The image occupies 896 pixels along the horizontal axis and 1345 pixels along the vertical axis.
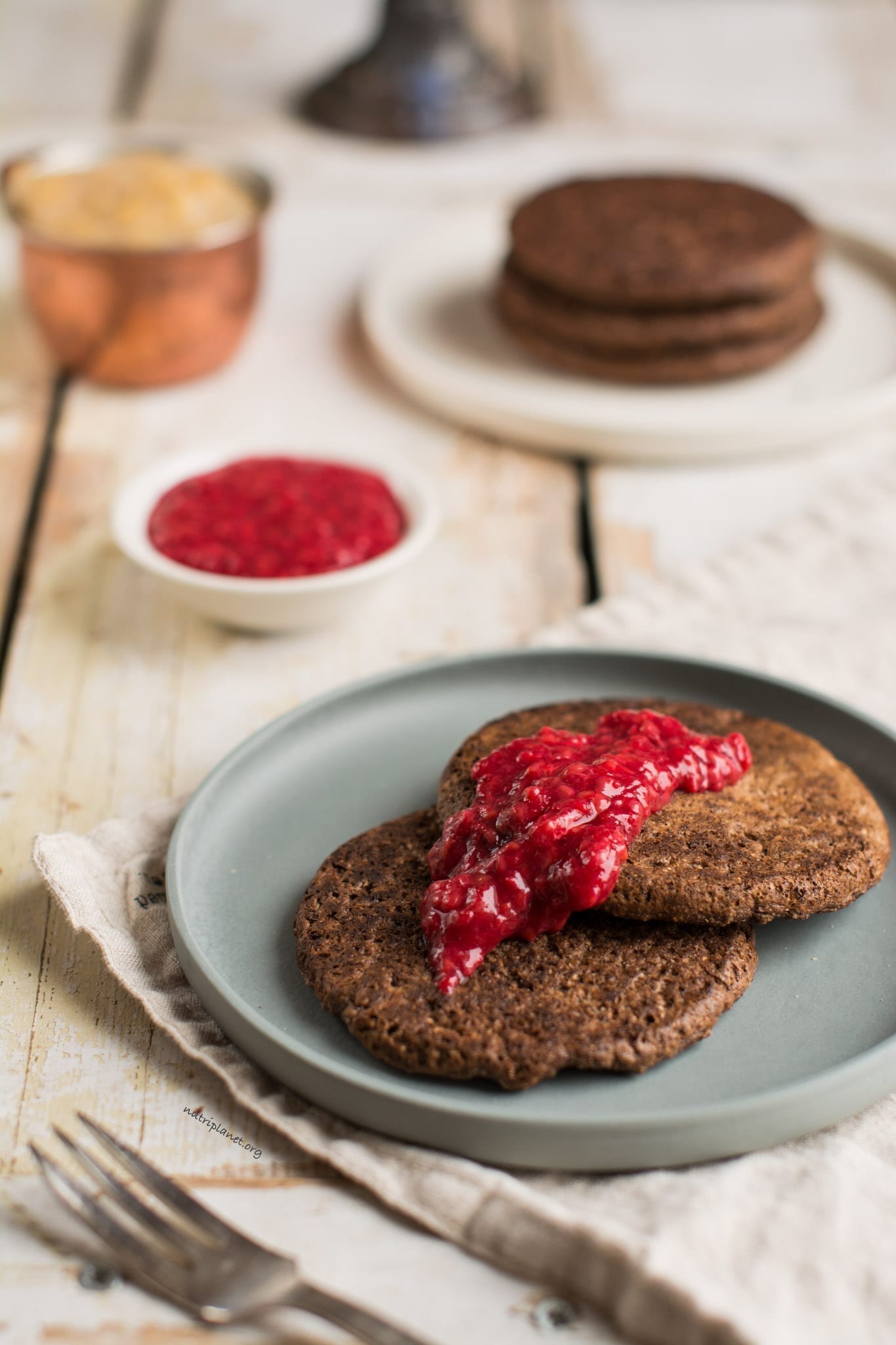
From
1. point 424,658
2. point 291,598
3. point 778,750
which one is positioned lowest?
A: point 424,658

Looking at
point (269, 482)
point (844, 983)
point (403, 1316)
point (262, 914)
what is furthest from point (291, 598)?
point (403, 1316)

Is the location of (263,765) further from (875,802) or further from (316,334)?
(316,334)

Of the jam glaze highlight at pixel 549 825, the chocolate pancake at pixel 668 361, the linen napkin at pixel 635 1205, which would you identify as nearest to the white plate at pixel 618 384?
the chocolate pancake at pixel 668 361

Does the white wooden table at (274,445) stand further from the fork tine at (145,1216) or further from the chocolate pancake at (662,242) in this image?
the chocolate pancake at (662,242)

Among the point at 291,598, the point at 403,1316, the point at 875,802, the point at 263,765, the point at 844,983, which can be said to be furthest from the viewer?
the point at 291,598

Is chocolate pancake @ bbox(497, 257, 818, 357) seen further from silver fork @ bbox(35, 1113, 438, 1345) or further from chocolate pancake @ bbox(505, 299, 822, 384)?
silver fork @ bbox(35, 1113, 438, 1345)

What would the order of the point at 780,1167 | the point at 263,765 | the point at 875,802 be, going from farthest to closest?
1. the point at 263,765
2. the point at 875,802
3. the point at 780,1167
